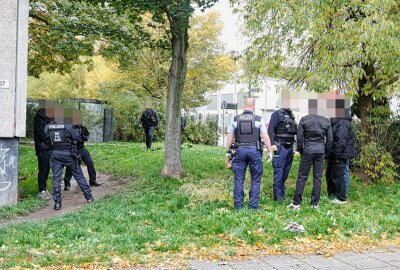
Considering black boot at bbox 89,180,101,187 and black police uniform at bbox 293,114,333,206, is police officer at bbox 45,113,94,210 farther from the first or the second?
black police uniform at bbox 293,114,333,206

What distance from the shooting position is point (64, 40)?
15992mm

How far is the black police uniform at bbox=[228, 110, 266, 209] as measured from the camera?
7.73 metres

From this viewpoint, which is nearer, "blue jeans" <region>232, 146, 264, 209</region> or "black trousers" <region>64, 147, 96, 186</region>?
"blue jeans" <region>232, 146, 264, 209</region>

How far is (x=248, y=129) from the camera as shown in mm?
7711

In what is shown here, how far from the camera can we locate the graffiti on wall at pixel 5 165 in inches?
350

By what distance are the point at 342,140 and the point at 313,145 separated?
38.5 inches

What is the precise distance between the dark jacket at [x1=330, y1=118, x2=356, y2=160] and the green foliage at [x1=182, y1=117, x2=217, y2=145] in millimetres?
A: 18468

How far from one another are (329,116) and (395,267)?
3.57 m

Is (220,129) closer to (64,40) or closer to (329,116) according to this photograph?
(64,40)

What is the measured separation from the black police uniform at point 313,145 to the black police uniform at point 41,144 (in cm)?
512

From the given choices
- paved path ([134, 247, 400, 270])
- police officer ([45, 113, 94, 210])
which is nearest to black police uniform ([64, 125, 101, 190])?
police officer ([45, 113, 94, 210])

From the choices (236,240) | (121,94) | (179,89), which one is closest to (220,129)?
(121,94)

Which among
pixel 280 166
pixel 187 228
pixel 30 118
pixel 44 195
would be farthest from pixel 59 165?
pixel 30 118

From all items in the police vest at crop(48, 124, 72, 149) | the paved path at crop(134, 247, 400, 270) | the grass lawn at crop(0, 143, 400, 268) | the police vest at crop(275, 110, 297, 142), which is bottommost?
the paved path at crop(134, 247, 400, 270)
